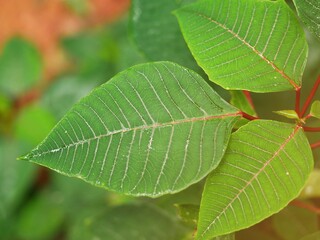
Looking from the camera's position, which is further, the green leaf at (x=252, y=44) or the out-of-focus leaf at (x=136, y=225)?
the out-of-focus leaf at (x=136, y=225)

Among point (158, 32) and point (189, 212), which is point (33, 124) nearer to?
point (158, 32)

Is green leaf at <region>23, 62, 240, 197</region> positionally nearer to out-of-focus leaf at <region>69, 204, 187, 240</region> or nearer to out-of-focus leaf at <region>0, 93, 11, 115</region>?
out-of-focus leaf at <region>69, 204, 187, 240</region>

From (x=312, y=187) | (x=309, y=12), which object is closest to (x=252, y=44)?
(x=309, y=12)

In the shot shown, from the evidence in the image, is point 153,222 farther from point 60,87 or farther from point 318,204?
point 60,87

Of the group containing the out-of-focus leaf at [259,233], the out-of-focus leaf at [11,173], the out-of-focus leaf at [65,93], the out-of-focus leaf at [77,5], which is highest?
the out-of-focus leaf at [77,5]

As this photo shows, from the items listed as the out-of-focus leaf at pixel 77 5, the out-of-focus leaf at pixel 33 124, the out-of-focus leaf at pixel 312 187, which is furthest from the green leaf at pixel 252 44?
the out-of-focus leaf at pixel 77 5

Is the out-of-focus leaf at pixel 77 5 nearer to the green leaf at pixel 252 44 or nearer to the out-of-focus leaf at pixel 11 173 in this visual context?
the out-of-focus leaf at pixel 11 173

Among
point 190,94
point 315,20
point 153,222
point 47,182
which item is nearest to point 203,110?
point 190,94
